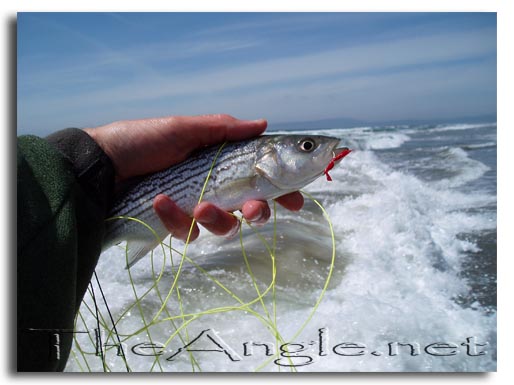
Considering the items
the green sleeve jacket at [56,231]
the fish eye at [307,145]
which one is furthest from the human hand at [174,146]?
the fish eye at [307,145]

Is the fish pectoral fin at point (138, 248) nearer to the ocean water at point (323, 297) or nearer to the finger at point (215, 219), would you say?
the ocean water at point (323, 297)

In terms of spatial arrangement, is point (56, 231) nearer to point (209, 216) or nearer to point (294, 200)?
point (209, 216)

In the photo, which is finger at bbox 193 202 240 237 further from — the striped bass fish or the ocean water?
the ocean water

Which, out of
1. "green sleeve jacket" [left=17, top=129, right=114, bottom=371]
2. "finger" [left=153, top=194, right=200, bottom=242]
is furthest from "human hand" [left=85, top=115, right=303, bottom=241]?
"green sleeve jacket" [left=17, top=129, right=114, bottom=371]

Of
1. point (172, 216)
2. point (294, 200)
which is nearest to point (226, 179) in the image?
point (172, 216)
